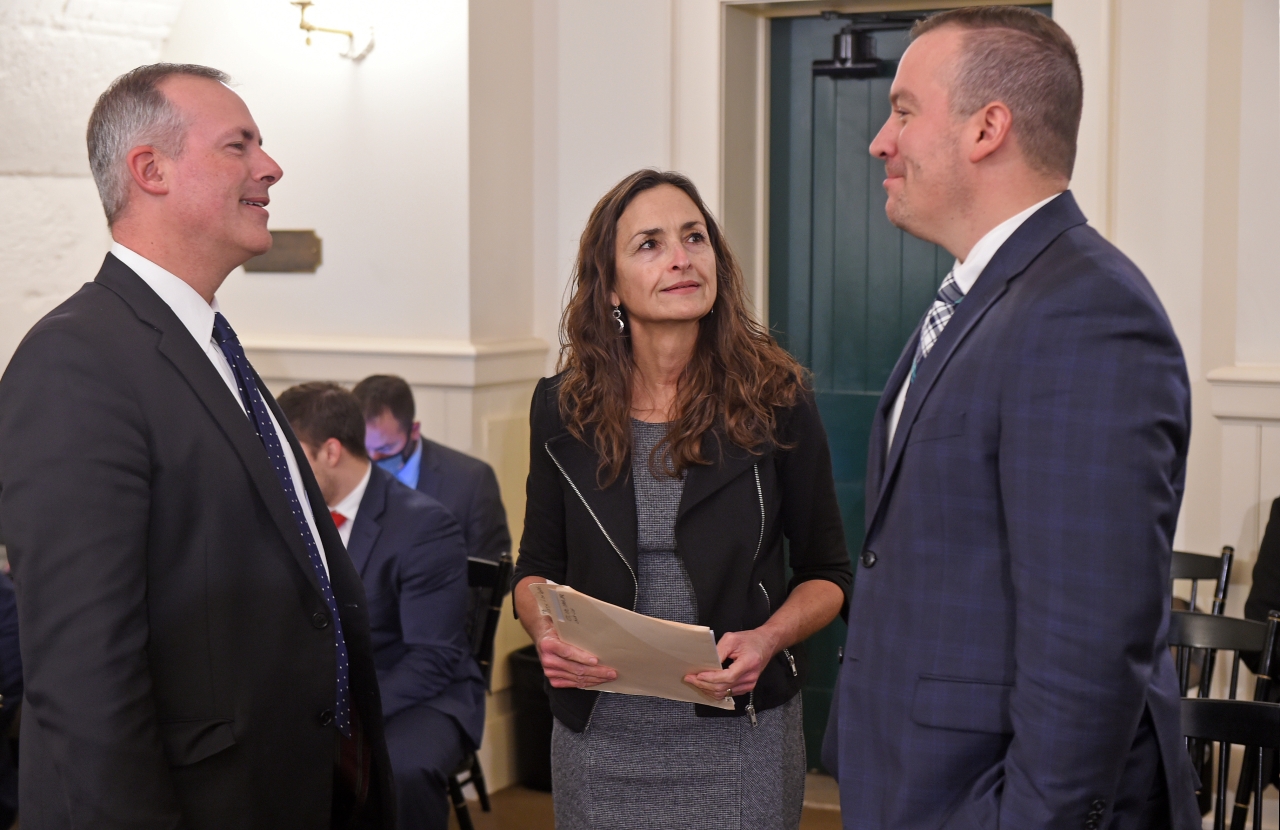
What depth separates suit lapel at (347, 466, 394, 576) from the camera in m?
2.98

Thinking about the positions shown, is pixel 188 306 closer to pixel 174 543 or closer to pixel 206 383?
pixel 206 383

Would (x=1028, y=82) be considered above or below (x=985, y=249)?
above

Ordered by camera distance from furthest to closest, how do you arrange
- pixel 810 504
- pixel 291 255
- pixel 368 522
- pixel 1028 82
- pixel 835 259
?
1. pixel 291 255
2. pixel 835 259
3. pixel 368 522
4. pixel 810 504
5. pixel 1028 82

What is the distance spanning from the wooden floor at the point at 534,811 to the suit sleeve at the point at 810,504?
2148mm

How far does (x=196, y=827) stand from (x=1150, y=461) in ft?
4.15

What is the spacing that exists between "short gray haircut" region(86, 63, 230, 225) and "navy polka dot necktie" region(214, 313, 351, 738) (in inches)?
8.9

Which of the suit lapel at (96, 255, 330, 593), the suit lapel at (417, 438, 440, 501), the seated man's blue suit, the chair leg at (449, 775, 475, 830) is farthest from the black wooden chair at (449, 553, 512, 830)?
the suit lapel at (96, 255, 330, 593)

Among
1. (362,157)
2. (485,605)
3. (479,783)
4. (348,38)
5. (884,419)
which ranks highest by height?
(348,38)

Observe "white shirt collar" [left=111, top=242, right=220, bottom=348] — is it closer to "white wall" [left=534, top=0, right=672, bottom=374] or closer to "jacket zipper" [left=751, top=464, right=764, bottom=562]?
"jacket zipper" [left=751, top=464, right=764, bottom=562]

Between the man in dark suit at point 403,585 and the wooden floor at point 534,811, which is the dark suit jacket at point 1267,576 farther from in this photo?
the man in dark suit at point 403,585

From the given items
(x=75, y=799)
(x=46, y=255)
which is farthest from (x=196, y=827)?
(x=46, y=255)

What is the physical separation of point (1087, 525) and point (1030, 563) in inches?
2.8

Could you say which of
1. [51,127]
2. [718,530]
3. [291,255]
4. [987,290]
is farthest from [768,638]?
[51,127]

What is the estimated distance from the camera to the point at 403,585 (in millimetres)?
3045
